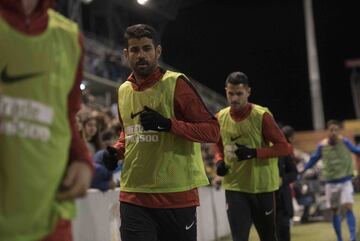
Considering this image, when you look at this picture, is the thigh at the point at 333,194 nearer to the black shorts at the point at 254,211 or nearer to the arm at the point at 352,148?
the arm at the point at 352,148

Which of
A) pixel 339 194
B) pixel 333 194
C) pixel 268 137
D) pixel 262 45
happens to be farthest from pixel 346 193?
pixel 262 45

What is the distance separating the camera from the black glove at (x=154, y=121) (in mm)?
4324

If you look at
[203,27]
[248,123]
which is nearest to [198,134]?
[248,123]

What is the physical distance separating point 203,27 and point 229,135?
38.2 meters

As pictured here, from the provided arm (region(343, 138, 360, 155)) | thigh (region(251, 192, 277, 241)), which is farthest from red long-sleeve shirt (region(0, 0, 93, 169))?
arm (region(343, 138, 360, 155))

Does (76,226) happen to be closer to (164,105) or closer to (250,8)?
(164,105)

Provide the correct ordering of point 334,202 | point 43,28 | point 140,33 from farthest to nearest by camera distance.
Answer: point 334,202 < point 140,33 < point 43,28

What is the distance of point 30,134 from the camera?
2.34 m

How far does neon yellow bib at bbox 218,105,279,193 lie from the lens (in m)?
6.61

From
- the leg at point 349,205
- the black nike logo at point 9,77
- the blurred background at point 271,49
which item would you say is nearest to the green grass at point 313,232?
the leg at point 349,205

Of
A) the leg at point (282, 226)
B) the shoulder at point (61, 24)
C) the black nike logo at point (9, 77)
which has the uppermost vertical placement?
the shoulder at point (61, 24)

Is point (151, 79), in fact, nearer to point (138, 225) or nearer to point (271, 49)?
point (138, 225)

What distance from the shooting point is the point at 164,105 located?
4.64 metres

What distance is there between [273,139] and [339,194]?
201 inches
